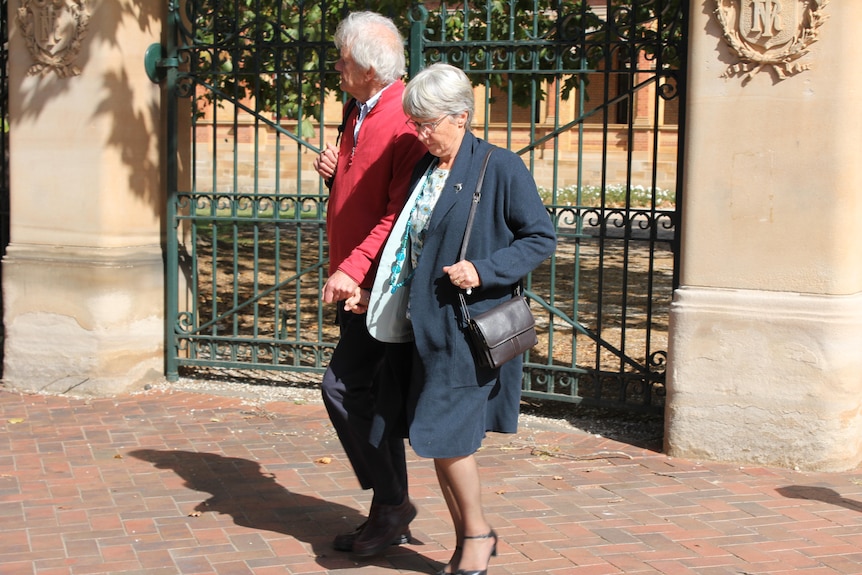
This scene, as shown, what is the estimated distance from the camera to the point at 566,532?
455 cm

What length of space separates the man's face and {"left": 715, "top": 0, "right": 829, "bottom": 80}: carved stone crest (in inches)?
85.3

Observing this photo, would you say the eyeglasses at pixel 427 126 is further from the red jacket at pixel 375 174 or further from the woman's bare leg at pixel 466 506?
the woman's bare leg at pixel 466 506

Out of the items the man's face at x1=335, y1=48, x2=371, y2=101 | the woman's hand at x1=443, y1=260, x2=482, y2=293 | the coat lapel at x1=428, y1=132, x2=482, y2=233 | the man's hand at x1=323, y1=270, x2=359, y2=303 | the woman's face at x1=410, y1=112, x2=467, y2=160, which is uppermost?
the man's face at x1=335, y1=48, x2=371, y2=101

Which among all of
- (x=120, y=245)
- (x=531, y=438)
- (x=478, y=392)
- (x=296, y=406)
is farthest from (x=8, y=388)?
(x=478, y=392)

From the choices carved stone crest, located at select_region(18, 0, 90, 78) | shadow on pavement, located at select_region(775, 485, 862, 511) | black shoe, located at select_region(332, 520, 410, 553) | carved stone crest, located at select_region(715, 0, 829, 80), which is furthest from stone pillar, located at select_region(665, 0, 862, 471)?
carved stone crest, located at select_region(18, 0, 90, 78)

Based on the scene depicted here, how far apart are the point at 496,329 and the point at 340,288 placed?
1.87 feet

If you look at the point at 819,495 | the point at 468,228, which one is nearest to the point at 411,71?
the point at 468,228

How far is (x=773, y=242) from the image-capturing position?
538 cm

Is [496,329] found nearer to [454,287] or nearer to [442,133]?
[454,287]

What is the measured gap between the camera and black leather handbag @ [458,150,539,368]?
11.9 feet

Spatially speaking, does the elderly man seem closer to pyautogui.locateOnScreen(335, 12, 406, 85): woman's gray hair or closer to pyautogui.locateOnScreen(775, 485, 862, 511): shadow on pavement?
pyautogui.locateOnScreen(335, 12, 406, 85): woman's gray hair

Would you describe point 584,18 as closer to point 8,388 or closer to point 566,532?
point 566,532

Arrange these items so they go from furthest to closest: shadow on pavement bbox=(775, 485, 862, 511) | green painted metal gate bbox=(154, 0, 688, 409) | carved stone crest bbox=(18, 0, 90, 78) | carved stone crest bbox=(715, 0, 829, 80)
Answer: carved stone crest bbox=(18, 0, 90, 78), green painted metal gate bbox=(154, 0, 688, 409), carved stone crest bbox=(715, 0, 829, 80), shadow on pavement bbox=(775, 485, 862, 511)

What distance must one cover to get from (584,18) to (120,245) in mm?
3172
